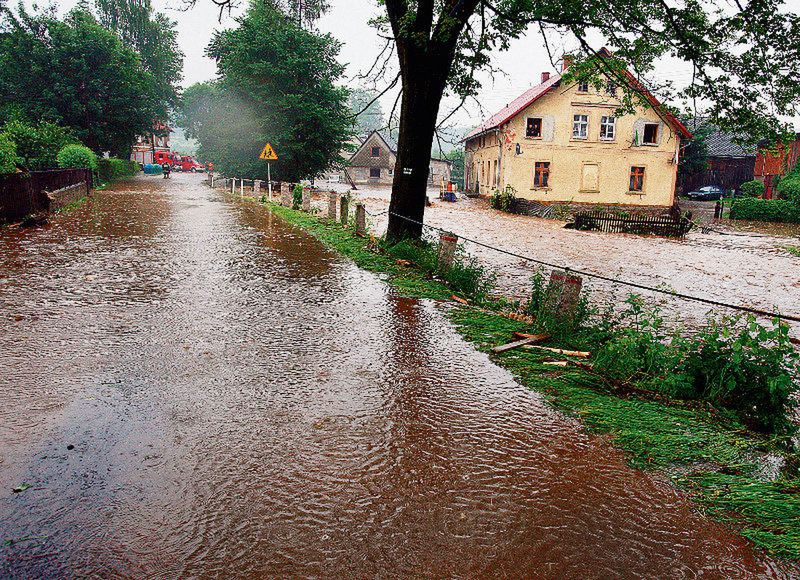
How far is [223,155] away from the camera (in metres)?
34.9

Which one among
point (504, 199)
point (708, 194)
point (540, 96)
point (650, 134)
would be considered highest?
point (540, 96)

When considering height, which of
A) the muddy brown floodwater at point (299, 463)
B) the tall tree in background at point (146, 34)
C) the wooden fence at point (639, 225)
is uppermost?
the tall tree in background at point (146, 34)

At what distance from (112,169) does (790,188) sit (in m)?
47.8

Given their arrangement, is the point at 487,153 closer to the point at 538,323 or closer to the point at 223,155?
the point at 223,155

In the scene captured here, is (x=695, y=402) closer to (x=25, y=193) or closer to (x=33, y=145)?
(x=25, y=193)

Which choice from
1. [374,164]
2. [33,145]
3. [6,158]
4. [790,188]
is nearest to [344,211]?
[6,158]

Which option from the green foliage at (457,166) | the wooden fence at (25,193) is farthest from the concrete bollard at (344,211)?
the green foliage at (457,166)

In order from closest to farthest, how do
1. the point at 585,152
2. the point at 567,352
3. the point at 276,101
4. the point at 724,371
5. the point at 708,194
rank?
the point at 724,371 < the point at 567,352 < the point at 276,101 < the point at 585,152 < the point at 708,194

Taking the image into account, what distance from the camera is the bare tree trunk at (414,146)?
11.2m

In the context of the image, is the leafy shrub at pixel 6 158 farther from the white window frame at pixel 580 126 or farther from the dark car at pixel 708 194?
the dark car at pixel 708 194

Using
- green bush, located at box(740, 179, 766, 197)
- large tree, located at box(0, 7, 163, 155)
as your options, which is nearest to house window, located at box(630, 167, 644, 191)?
green bush, located at box(740, 179, 766, 197)

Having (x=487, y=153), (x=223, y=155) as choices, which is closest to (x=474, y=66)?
(x=223, y=155)

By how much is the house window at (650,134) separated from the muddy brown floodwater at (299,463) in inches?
1349

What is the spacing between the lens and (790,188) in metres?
36.8
